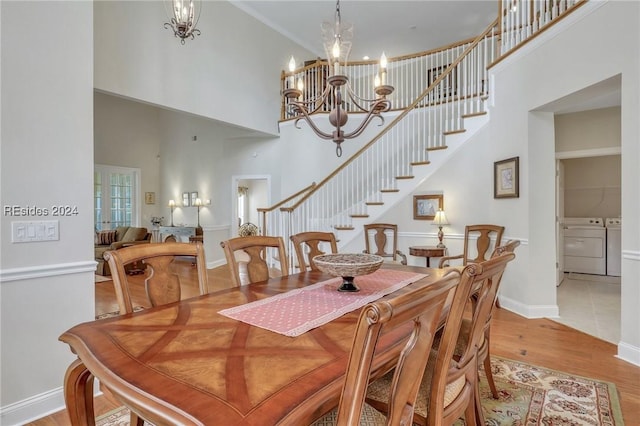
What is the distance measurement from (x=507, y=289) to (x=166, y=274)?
3.82 meters

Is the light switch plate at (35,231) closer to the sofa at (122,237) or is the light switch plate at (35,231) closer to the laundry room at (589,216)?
the laundry room at (589,216)

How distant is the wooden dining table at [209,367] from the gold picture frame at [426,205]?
3629 millimetres

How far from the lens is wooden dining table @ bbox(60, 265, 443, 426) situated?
742mm

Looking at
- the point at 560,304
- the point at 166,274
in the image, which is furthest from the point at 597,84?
the point at 166,274

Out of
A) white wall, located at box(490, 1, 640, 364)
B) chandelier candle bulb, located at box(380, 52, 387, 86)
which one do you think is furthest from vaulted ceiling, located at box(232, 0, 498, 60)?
chandelier candle bulb, located at box(380, 52, 387, 86)

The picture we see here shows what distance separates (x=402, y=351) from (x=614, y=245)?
6485mm

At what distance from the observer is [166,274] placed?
1.65 meters

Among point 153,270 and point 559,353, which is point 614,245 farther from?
point 153,270

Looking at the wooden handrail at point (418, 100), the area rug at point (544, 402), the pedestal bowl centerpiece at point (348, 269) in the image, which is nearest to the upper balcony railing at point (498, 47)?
the wooden handrail at point (418, 100)

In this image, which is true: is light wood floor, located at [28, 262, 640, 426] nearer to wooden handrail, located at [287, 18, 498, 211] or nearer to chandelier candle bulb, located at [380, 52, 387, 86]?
chandelier candle bulb, located at [380, 52, 387, 86]

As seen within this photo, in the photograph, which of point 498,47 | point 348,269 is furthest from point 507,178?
point 348,269

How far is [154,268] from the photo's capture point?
1.60m

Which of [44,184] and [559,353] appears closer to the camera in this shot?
[44,184]

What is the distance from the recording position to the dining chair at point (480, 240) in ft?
12.9
